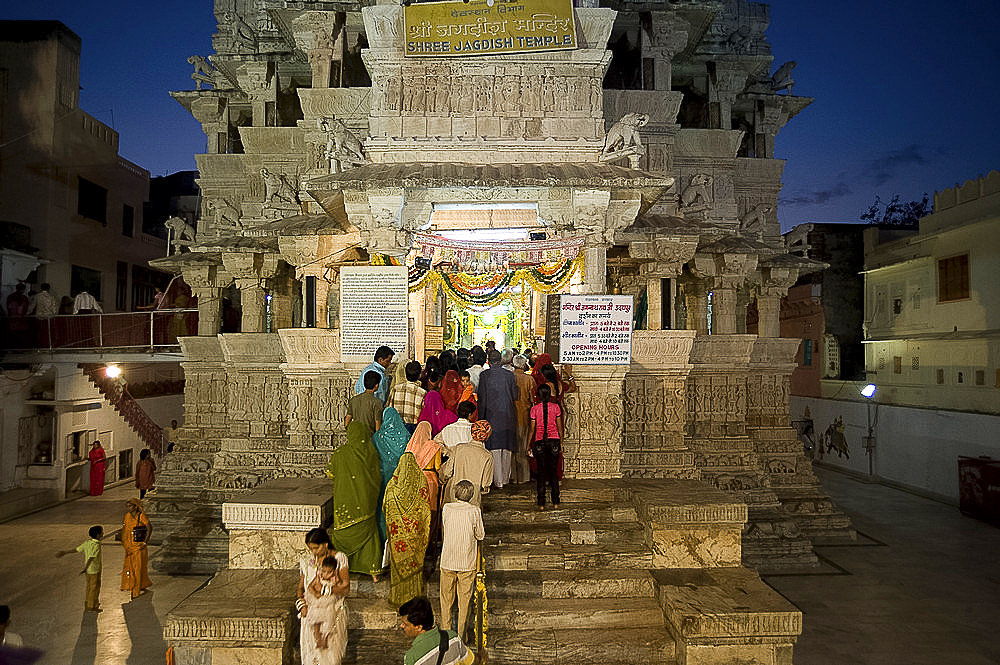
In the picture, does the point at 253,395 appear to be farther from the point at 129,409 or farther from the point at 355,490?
the point at 129,409

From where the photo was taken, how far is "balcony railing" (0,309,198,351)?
50.1ft

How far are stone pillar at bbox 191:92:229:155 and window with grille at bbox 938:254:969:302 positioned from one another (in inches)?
808

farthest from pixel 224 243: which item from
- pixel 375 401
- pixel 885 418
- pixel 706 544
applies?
pixel 885 418

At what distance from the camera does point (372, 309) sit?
889 centimetres

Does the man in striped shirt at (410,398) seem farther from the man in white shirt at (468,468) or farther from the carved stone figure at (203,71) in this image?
the carved stone figure at (203,71)

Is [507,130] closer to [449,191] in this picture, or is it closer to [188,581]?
[449,191]

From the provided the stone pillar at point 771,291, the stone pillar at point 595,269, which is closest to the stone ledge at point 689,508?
the stone pillar at point 595,269

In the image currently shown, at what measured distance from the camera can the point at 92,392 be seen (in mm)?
16531

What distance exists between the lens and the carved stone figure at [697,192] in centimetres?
1388

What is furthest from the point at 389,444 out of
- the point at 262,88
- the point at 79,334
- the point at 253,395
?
the point at 79,334

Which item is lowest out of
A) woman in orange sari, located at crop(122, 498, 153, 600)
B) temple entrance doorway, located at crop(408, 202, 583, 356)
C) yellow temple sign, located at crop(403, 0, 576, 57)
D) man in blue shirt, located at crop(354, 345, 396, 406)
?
woman in orange sari, located at crop(122, 498, 153, 600)

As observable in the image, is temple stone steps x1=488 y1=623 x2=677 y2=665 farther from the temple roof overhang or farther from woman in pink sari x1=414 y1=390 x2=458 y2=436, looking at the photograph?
the temple roof overhang

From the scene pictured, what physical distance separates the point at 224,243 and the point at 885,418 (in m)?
18.4

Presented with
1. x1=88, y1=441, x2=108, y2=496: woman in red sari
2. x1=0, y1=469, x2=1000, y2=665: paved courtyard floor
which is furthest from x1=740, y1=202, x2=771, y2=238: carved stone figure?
x1=88, y1=441, x2=108, y2=496: woman in red sari
